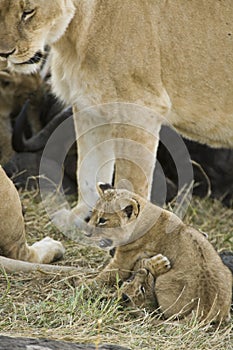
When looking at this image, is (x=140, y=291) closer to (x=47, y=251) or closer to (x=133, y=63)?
(x=47, y=251)

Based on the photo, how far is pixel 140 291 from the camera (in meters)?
4.63

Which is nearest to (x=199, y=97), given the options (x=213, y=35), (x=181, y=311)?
(x=213, y=35)

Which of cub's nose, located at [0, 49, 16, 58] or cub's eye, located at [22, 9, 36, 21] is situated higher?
cub's eye, located at [22, 9, 36, 21]

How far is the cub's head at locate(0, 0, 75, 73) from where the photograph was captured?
5344mm

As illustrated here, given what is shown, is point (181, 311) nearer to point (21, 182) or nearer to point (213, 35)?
point (213, 35)

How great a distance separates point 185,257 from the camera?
454 centimetres

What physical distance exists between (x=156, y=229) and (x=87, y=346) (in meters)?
1.10

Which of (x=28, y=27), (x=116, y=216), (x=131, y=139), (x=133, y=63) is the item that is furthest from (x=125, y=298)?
(x=28, y=27)

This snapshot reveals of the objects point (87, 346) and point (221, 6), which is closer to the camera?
point (87, 346)

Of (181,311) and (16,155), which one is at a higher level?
Answer: (181,311)

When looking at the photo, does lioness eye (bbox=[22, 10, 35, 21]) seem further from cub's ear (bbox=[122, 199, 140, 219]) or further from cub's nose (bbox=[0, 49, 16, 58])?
cub's ear (bbox=[122, 199, 140, 219])

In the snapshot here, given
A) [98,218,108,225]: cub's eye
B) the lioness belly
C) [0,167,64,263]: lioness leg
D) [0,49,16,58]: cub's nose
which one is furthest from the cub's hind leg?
[0,49,16,58]: cub's nose

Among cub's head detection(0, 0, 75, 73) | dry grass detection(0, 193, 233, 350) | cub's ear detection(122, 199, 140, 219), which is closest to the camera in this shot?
dry grass detection(0, 193, 233, 350)

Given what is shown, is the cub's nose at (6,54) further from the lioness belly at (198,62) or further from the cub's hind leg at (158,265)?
the cub's hind leg at (158,265)
